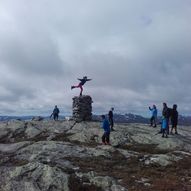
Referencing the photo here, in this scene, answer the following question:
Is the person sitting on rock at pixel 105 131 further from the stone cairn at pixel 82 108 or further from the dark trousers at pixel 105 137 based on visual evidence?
the stone cairn at pixel 82 108

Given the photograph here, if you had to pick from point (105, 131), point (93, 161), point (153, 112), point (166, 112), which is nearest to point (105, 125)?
point (105, 131)

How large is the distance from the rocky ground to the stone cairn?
17.5 ft

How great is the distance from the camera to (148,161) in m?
34.8

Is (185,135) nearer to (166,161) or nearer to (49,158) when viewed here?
(166,161)

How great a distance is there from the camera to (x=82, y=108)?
5716 cm

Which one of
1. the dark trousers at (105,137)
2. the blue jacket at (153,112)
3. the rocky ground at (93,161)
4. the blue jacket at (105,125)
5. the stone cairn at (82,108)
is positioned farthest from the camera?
the stone cairn at (82,108)

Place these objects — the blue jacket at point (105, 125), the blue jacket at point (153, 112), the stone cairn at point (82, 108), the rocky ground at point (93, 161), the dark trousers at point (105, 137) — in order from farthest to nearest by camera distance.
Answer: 1. the stone cairn at point (82, 108)
2. the blue jacket at point (153, 112)
3. the dark trousers at point (105, 137)
4. the blue jacket at point (105, 125)
5. the rocky ground at point (93, 161)

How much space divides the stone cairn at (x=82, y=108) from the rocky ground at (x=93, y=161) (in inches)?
210

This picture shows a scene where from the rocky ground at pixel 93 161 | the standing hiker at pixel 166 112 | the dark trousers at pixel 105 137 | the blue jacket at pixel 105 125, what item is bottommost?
the rocky ground at pixel 93 161

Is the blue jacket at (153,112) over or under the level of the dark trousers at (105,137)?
over

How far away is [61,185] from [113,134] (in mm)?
18988

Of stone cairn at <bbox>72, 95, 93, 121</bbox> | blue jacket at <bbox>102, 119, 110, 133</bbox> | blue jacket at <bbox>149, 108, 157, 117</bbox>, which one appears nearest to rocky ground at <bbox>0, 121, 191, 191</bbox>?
blue jacket at <bbox>149, 108, 157, 117</bbox>

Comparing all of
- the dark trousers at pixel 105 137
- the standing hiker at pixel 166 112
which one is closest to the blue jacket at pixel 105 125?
the dark trousers at pixel 105 137

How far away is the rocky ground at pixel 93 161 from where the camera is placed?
28.1 metres
